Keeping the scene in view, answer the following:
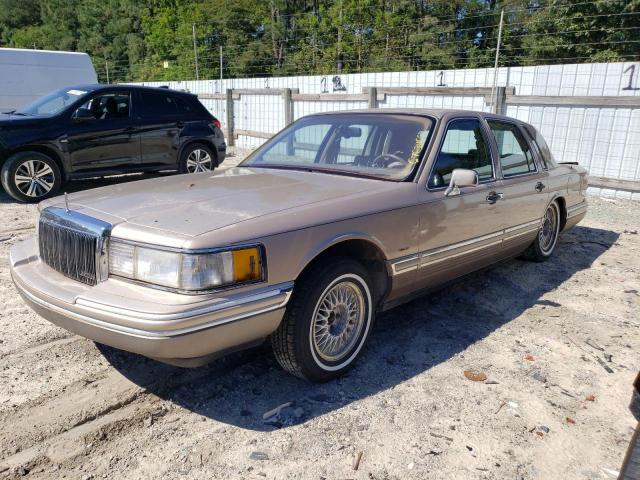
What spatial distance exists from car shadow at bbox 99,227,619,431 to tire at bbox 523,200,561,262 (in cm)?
76

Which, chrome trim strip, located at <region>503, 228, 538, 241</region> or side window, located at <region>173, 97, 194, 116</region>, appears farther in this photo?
side window, located at <region>173, 97, 194, 116</region>

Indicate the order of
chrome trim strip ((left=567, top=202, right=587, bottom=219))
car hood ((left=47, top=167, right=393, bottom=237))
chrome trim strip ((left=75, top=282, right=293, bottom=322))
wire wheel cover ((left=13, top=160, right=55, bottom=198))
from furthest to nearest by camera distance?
wire wheel cover ((left=13, top=160, right=55, bottom=198)) < chrome trim strip ((left=567, top=202, right=587, bottom=219)) < car hood ((left=47, top=167, right=393, bottom=237)) < chrome trim strip ((left=75, top=282, right=293, bottom=322))

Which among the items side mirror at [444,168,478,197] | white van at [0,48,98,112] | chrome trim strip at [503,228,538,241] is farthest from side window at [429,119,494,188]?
white van at [0,48,98,112]

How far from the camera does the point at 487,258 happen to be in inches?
174

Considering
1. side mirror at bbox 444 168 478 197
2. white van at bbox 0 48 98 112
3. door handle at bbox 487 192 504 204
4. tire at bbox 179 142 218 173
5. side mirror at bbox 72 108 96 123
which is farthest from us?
white van at bbox 0 48 98 112

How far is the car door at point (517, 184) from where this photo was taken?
14.8 ft

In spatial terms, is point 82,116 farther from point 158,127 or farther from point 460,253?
point 460,253

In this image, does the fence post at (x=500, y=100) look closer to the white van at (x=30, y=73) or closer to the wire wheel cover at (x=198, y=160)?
the wire wheel cover at (x=198, y=160)

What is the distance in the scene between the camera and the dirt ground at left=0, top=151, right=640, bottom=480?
252 cm

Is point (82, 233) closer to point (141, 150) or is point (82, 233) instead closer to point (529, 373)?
point (529, 373)

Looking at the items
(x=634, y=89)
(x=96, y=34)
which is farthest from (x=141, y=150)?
(x=96, y=34)

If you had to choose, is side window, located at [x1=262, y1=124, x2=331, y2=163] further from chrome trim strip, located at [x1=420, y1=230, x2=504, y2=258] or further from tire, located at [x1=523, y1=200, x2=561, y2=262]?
tire, located at [x1=523, y1=200, x2=561, y2=262]

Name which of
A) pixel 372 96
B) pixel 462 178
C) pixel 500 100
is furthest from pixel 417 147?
pixel 372 96

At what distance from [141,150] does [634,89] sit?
8559mm
